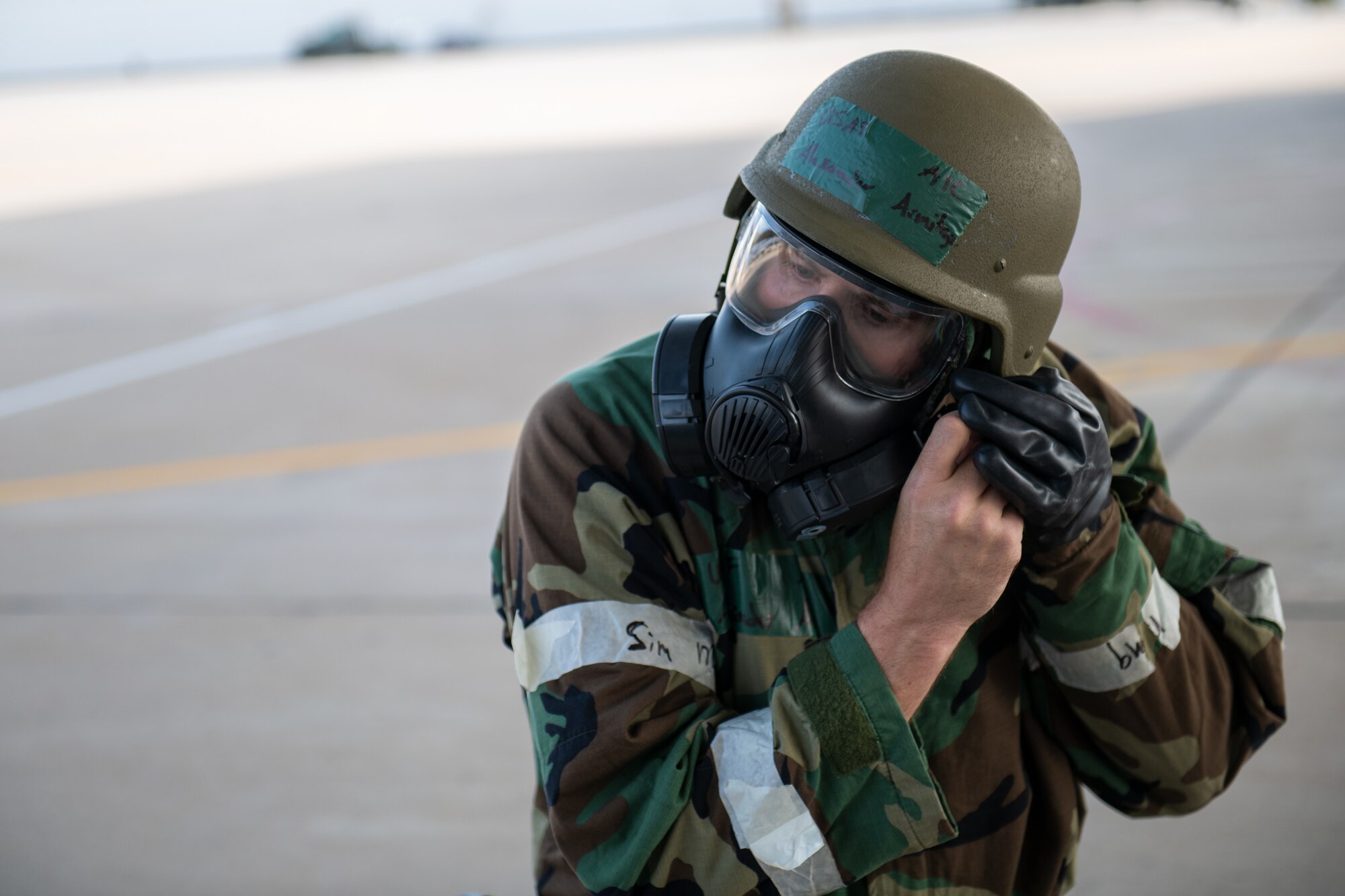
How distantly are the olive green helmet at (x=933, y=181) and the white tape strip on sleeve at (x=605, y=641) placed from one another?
0.47 m

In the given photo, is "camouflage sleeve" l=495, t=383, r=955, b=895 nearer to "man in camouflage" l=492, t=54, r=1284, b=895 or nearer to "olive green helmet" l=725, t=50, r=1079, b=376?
"man in camouflage" l=492, t=54, r=1284, b=895

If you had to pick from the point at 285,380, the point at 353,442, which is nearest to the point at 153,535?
the point at 353,442

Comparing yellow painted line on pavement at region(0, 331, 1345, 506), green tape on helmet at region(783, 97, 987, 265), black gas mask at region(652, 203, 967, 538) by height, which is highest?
yellow painted line on pavement at region(0, 331, 1345, 506)

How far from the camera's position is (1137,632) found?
1491 mm

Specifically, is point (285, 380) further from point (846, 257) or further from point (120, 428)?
point (846, 257)

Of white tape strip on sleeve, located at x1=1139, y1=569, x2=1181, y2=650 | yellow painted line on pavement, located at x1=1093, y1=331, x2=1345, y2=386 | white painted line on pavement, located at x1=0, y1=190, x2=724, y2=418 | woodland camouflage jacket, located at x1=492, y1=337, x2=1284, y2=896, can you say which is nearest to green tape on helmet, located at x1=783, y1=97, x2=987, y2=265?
woodland camouflage jacket, located at x1=492, y1=337, x2=1284, y2=896

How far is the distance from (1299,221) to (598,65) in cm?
2244

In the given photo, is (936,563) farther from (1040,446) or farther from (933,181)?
(933,181)

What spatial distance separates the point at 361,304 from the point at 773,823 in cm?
626

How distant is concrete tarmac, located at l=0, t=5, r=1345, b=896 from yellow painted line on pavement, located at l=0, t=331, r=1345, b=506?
63 mm

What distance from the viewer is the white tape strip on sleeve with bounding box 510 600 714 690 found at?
1364mm

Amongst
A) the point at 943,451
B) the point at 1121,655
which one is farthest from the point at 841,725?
the point at 1121,655

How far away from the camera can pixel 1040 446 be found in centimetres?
132

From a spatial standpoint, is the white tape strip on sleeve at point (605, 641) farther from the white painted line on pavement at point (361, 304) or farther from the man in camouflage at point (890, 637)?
the white painted line on pavement at point (361, 304)
